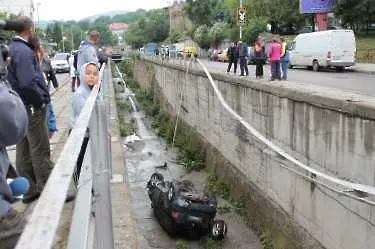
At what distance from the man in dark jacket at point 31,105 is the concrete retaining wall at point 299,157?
149 inches

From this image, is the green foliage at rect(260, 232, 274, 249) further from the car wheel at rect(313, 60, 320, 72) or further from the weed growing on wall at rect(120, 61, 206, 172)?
the car wheel at rect(313, 60, 320, 72)

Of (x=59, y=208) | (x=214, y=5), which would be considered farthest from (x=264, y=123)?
(x=214, y=5)

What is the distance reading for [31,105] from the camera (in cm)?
512

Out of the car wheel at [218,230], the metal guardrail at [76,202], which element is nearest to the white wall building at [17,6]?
the car wheel at [218,230]

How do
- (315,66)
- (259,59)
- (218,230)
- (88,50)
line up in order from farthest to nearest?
(315,66)
(259,59)
(218,230)
(88,50)

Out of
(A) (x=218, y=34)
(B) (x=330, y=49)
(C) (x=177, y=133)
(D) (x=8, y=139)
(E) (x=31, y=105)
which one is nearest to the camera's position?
(D) (x=8, y=139)

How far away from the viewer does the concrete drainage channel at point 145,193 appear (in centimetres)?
1005

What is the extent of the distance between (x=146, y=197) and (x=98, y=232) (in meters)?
10.3

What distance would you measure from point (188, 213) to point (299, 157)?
2337 mm

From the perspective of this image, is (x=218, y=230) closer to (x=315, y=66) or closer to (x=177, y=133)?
(x=177, y=133)

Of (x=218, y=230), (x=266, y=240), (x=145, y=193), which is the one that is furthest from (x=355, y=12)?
(x=218, y=230)

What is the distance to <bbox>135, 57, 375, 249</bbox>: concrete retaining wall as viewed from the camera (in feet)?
21.6

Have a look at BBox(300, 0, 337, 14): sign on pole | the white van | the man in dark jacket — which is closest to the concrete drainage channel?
the man in dark jacket

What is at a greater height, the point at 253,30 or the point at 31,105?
the point at 253,30
